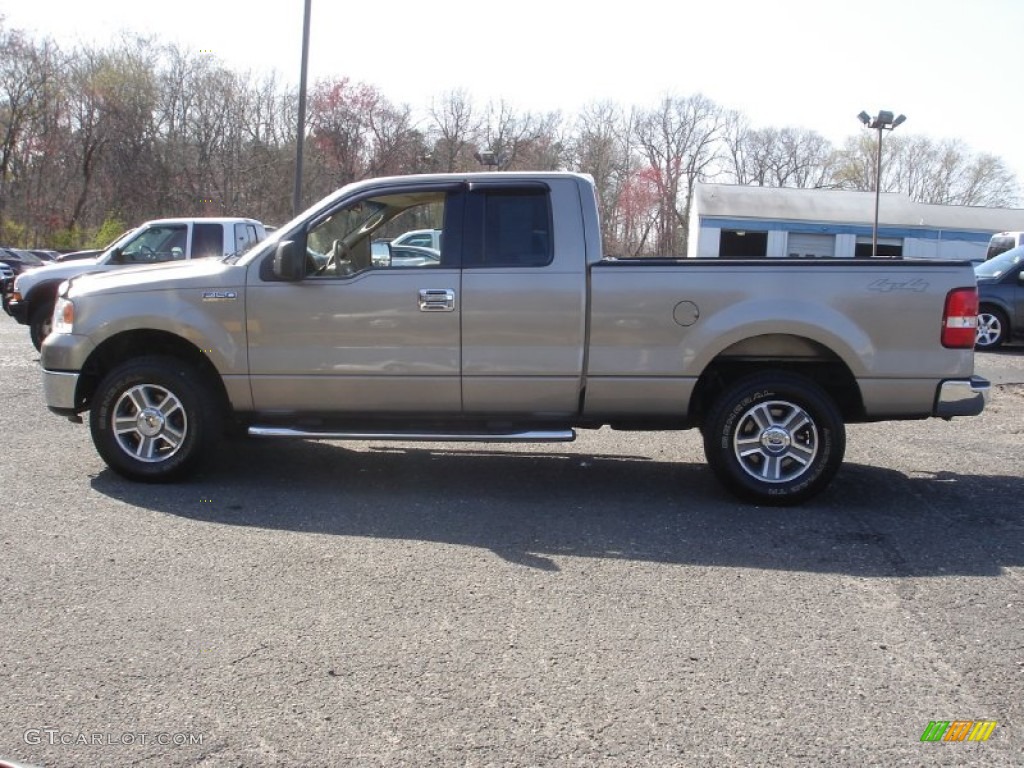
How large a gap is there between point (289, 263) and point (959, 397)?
4363 mm

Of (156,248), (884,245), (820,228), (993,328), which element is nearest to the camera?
(156,248)

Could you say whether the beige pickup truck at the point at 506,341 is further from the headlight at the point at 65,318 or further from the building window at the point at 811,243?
the building window at the point at 811,243

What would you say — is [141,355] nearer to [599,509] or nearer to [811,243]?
[599,509]

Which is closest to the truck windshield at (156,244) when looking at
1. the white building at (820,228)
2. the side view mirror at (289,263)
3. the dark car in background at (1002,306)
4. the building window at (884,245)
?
the side view mirror at (289,263)

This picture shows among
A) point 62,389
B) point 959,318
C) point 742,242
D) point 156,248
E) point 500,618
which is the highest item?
point 742,242

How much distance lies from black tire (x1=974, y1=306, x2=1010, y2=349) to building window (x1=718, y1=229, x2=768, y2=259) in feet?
91.8

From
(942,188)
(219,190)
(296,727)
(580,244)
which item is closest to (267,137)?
(219,190)

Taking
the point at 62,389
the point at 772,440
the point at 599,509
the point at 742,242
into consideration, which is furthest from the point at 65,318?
the point at 742,242

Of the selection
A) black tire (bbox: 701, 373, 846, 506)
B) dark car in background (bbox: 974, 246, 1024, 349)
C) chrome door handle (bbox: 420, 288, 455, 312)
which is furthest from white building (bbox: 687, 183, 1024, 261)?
chrome door handle (bbox: 420, 288, 455, 312)

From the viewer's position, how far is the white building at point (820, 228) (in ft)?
142

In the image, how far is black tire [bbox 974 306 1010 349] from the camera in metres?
15.6

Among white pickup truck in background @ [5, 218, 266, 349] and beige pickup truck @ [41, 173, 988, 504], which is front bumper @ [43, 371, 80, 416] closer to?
beige pickup truck @ [41, 173, 988, 504]

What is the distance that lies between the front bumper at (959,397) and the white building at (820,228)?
37.8m

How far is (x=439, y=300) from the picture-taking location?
19.5ft
